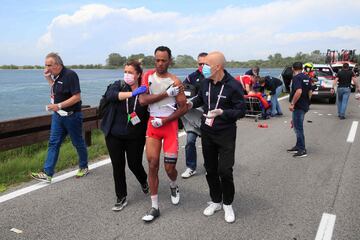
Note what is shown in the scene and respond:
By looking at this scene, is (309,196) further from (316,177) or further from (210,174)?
(210,174)

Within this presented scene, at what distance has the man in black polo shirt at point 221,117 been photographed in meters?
3.98

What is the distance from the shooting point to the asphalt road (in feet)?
12.6

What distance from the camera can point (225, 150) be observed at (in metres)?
4.05

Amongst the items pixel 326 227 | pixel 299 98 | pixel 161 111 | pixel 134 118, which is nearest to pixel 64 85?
pixel 134 118

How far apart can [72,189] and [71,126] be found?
96cm

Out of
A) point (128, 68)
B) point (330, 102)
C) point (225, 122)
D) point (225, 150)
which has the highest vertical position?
point (128, 68)

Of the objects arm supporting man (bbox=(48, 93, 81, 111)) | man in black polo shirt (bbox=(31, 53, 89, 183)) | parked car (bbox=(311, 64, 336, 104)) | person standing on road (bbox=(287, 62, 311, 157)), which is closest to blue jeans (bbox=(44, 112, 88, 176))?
man in black polo shirt (bbox=(31, 53, 89, 183))

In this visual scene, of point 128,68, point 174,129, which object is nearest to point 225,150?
point 174,129

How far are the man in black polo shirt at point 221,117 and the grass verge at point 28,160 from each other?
3.03 metres

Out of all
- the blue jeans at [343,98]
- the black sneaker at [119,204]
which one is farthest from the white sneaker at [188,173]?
the blue jeans at [343,98]

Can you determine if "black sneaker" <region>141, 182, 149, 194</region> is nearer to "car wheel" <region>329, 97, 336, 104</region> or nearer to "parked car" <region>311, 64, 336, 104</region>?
"parked car" <region>311, 64, 336, 104</region>

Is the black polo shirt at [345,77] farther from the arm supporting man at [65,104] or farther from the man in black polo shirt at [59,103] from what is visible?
the arm supporting man at [65,104]

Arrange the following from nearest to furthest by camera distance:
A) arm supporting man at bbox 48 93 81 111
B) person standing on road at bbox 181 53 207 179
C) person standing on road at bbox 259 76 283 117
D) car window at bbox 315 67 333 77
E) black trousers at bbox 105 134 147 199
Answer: black trousers at bbox 105 134 147 199 < arm supporting man at bbox 48 93 81 111 < person standing on road at bbox 181 53 207 179 < person standing on road at bbox 259 76 283 117 < car window at bbox 315 67 333 77

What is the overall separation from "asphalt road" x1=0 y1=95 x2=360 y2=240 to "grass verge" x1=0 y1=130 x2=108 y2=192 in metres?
0.63
